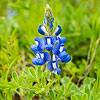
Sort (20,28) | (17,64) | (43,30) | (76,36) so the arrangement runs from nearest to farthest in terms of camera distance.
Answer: (43,30) < (17,64) < (76,36) < (20,28)

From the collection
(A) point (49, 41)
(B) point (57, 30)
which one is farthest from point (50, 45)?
(B) point (57, 30)

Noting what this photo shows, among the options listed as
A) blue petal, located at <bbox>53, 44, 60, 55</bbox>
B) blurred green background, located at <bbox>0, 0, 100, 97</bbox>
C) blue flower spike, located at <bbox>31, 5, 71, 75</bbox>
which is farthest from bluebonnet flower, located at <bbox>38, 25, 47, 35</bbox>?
blurred green background, located at <bbox>0, 0, 100, 97</bbox>

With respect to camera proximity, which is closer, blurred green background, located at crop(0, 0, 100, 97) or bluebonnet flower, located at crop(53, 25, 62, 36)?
bluebonnet flower, located at crop(53, 25, 62, 36)

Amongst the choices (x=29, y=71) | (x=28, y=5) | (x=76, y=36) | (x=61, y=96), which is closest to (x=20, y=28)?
(x=28, y=5)

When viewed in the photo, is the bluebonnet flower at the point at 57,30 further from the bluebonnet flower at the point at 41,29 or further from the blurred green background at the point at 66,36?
the blurred green background at the point at 66,36

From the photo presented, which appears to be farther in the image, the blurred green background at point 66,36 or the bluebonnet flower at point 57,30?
the blurred green background at point 66,36

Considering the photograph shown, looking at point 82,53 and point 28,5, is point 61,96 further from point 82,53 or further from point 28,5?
point 28,5

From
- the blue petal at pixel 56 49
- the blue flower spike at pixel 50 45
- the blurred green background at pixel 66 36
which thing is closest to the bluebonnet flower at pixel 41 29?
the blue flower spike at pixel 50 45

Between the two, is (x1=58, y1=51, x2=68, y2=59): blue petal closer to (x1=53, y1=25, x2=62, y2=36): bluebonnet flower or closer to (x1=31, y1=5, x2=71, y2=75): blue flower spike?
(x1=31, y1=5, x2=71, y2=75): blue flower spike

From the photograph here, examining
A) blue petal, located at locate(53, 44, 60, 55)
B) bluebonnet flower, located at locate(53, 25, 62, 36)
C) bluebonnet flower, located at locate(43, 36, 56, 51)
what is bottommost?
blue petal, located at locate(53, 44, 60, 55)
